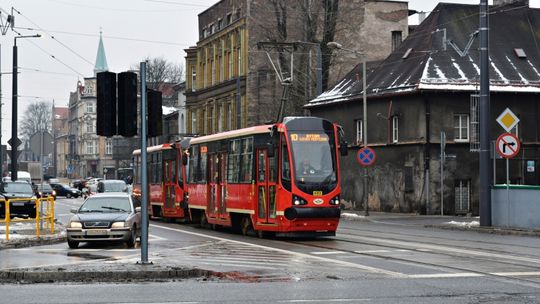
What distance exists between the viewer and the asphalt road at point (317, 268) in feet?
43.2

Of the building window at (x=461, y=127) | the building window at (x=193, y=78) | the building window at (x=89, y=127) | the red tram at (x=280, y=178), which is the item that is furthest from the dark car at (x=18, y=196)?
the building window at (x=89, y=127)

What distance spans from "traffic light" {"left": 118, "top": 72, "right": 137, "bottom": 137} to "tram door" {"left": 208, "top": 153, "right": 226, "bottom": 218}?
13104 mm

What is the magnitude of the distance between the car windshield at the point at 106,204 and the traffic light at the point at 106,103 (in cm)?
811

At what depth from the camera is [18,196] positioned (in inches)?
1650

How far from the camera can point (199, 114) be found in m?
81.9

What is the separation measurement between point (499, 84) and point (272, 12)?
25.9 meters

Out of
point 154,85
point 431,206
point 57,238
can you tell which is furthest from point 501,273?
point 154,85

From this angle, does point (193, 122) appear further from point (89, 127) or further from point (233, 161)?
point (89, 127)

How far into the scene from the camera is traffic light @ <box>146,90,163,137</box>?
17.0m

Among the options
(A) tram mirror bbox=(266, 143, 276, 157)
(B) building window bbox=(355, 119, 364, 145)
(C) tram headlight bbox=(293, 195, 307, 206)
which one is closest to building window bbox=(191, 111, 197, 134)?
(B) building window bbox=(355, 119, 364, 145)

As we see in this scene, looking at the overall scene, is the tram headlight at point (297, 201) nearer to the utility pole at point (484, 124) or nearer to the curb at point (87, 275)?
the utility pole at point (484, 124)

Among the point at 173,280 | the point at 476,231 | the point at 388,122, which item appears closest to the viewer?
the point at 173,280

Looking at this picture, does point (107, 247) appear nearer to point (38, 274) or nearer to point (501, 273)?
point (38, 274)

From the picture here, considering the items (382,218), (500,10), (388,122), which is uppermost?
(500,10)
